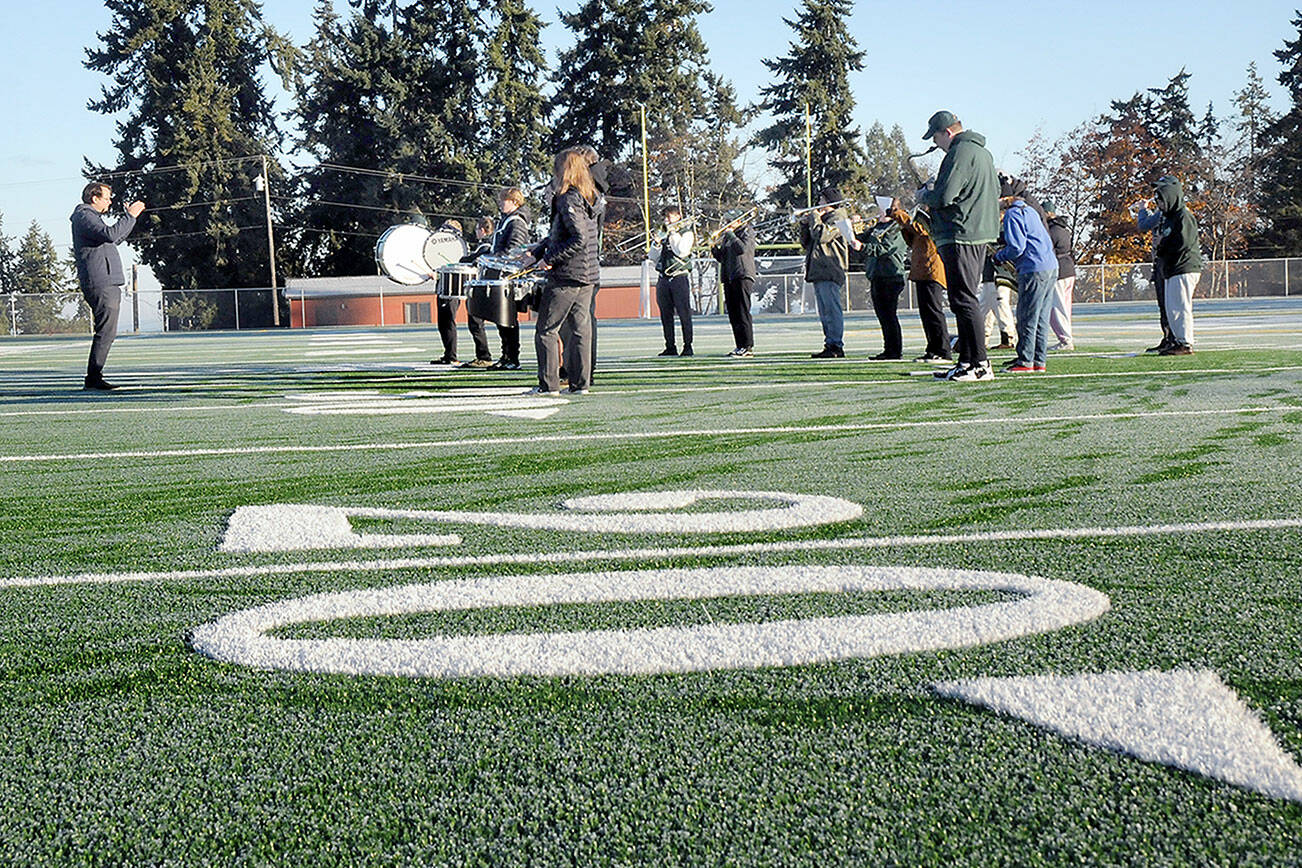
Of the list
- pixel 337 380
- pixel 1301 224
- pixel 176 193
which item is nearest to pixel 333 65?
pixel 176 193

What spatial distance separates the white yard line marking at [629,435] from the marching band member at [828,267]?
726cm

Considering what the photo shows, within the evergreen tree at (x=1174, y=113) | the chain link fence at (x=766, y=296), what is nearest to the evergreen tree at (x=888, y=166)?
the evergreen tree at (x=1174, y=113)

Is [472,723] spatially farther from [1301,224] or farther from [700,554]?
[1301,224]

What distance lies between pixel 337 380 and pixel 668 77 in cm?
6143

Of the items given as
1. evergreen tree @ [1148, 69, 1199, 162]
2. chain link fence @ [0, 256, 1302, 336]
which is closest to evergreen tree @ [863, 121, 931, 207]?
evergreen tree @ [1148, 69, 1199, 162]

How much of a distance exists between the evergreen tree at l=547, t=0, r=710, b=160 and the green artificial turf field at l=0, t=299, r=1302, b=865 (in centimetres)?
6651

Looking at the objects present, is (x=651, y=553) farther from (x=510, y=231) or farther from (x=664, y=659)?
(x=510, y=231)

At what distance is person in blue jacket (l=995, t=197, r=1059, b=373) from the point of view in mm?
10609

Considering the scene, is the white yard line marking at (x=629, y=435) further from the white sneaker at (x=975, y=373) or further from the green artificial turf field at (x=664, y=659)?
the white sneaker at (x=975, y=373)

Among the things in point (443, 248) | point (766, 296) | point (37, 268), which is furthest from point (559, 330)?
point (37, 268)

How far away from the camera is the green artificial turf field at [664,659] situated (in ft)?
5.88

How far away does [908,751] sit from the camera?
2010mm

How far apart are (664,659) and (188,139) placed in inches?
2668

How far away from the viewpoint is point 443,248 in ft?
49.1
